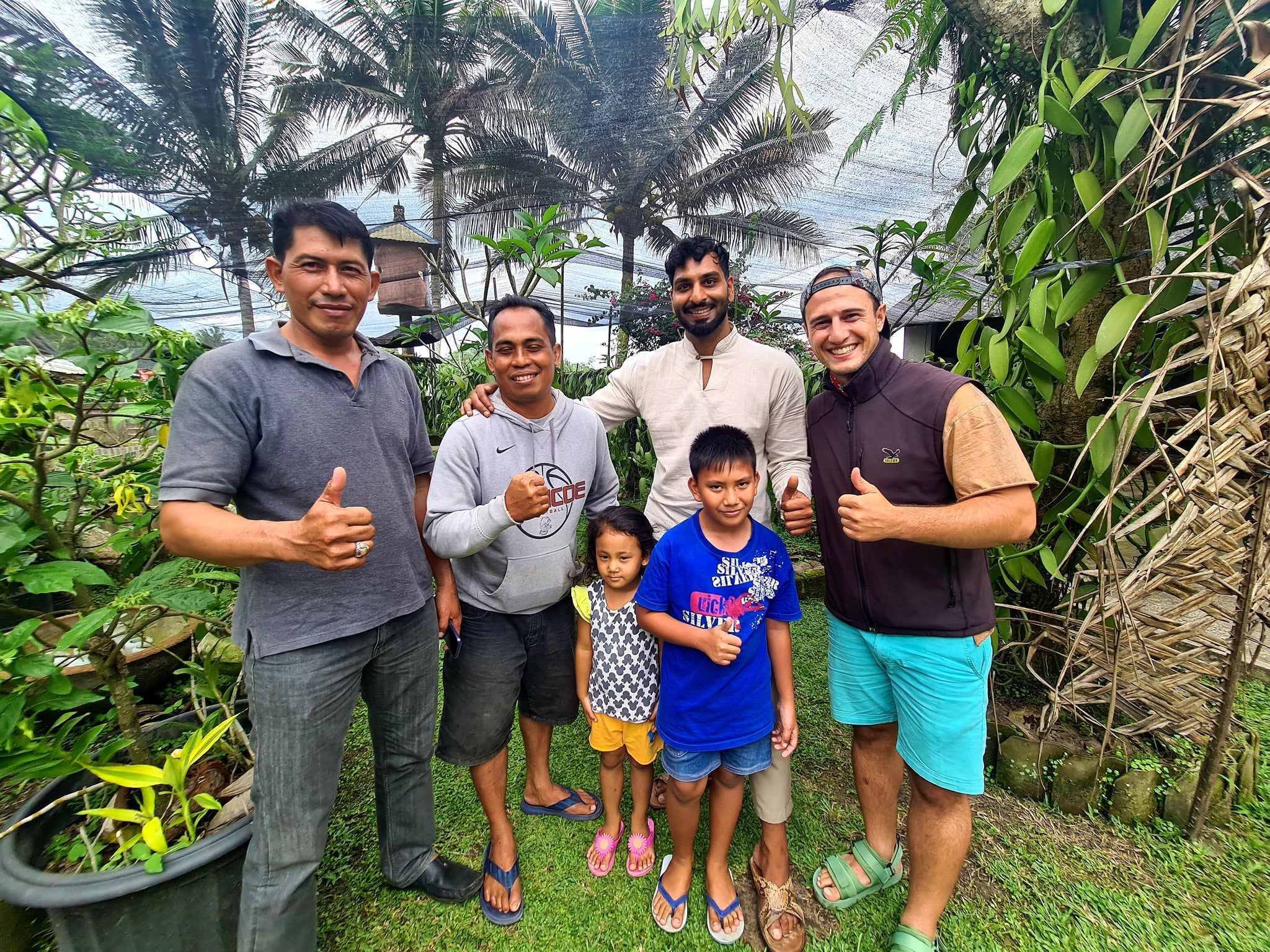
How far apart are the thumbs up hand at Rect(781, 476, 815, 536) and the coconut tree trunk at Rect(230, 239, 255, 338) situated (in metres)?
2.68

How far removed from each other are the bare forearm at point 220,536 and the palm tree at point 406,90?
11.1 feet

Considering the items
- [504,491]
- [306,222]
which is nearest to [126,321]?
[306,222]

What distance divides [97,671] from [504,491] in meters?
1.07

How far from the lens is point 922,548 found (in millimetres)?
1340

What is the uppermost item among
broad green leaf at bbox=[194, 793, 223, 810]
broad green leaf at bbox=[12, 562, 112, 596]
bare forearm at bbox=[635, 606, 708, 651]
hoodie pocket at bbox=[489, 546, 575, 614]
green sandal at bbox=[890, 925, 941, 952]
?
broad green leaf at bbox=[12, 562, 112, 596]

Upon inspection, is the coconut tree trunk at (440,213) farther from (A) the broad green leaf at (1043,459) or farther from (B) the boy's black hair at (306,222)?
Result: (A) the broad green leaf at (1043,459)

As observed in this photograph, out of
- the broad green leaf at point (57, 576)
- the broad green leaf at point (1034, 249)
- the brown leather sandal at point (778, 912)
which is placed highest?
the broad green leaf at point (1034, 249)

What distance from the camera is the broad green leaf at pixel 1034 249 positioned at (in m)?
1.53

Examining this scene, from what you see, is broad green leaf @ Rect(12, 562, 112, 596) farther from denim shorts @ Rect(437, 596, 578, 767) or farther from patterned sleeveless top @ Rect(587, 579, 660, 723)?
patterned sleeveless top @ Rect(587, 579, 660, 723)

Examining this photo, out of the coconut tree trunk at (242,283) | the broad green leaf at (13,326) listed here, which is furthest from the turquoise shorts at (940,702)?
the coconut tree trunk at (242,283)

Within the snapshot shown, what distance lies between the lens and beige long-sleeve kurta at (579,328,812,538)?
67.4 inches

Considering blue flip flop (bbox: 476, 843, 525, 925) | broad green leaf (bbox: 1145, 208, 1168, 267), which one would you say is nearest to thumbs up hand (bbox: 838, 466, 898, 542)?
broad green leaf (bbox: 1145, 208, 1168, 267)

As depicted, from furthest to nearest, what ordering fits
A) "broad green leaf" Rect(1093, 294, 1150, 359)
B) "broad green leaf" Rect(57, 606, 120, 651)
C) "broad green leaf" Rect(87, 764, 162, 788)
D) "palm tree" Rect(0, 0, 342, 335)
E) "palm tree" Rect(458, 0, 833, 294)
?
"palm tree" Rect(458, 0, 833, 294), "palm tree" Rect(0, 0, 342, 335), "broad green leaf" Rect(1093, 294, 1150, 359), "broad green leaf" Rect(87, 764, 162, 788), "broad green leaf" Rect(57, 606, 120, 651)

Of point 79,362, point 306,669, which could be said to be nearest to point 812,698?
point 306,669
